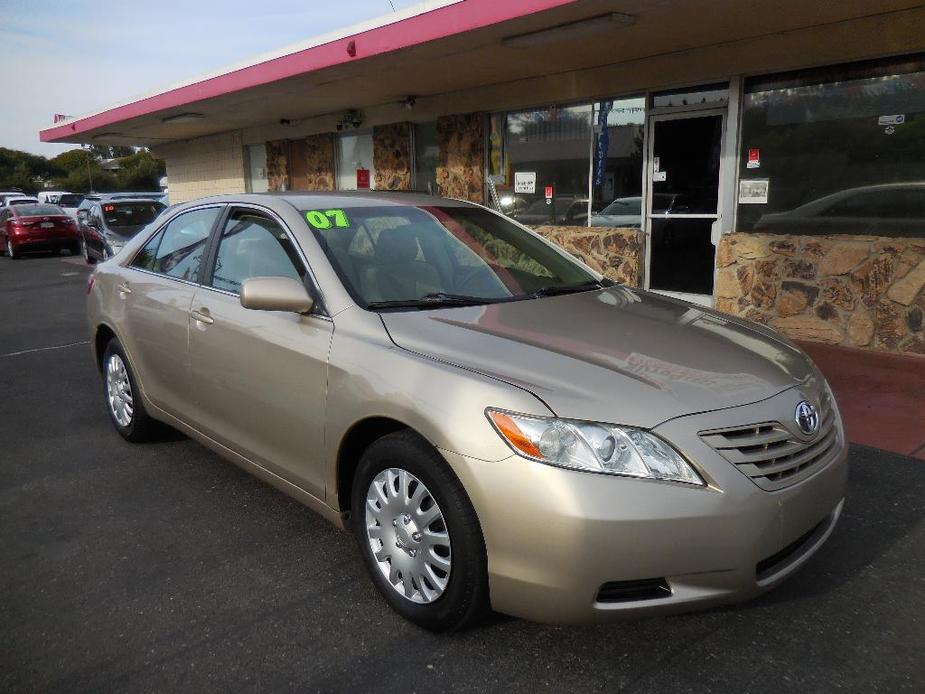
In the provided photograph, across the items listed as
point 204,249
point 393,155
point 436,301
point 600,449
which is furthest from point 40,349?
point 600,449

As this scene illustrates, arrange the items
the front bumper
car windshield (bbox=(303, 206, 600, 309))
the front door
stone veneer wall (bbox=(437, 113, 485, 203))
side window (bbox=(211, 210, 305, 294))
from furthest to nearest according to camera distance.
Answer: stone veneer wall (bbox=(437, 113, 485, 203))
the front door
side window (bbox=(211, 210, 305, 294))
car windshield (bbox=(303, 206, 600, 309))
the front bumper

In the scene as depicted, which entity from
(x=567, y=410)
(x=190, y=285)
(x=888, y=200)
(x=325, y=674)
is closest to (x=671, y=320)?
(x=567, y=410)

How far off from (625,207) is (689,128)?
4.04ft

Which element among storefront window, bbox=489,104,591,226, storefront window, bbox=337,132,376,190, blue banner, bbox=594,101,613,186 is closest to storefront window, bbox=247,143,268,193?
storefront window, bbox=337,132,376,190

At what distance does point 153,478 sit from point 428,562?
2.37 metres

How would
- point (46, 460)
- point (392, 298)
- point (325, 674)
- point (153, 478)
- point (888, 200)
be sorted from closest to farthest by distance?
point (325, 674) < point (392, 298) < point (153, 478) < point (46, 460) < point (888, 200)

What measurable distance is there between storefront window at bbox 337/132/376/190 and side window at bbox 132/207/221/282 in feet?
27.7

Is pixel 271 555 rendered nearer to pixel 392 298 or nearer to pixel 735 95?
pixel 392 298

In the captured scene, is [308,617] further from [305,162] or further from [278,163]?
[278,163]

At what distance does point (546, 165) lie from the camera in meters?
10.3

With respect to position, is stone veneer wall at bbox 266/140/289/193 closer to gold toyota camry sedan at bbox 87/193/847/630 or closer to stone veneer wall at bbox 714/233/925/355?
stone veneer wall at bbox 714/233/925/355

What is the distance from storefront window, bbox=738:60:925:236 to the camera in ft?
22.8

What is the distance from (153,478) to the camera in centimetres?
443

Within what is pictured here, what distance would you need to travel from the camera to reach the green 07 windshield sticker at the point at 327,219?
3598 millimetres
